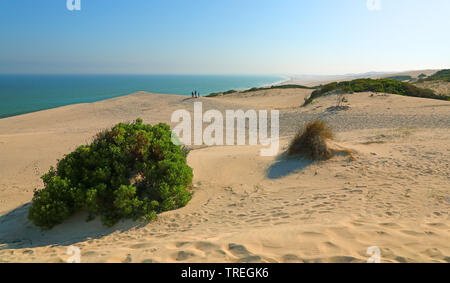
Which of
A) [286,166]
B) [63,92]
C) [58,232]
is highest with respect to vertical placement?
[63,92]

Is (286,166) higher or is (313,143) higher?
(313,143)

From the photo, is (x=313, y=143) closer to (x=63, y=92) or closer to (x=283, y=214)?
(x=283, y=214)

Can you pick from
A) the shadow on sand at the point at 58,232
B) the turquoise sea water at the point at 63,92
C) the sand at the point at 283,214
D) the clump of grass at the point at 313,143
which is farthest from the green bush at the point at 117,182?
the turquoise sea water at the point at 63,92

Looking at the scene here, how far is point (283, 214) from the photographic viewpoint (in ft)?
15.6

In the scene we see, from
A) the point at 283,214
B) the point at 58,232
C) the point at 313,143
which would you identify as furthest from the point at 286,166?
the point at 58,232

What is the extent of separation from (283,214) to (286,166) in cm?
267

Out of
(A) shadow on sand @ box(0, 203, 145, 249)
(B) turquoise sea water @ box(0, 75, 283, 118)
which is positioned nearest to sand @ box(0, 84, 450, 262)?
(A) shadow on sand @ box(0, 203, 145, 249)

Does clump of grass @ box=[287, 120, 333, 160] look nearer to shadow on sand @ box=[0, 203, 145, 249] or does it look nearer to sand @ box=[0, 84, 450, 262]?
sand @ box=[0, 84, 450, 262]

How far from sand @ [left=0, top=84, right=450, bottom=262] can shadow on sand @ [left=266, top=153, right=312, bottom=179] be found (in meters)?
0.03

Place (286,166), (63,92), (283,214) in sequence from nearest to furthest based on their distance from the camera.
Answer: (283,214) → (286,166) → (63,92)
